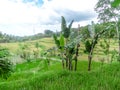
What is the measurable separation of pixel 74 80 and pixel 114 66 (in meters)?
1.27

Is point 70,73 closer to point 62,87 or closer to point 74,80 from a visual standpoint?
point 74,80

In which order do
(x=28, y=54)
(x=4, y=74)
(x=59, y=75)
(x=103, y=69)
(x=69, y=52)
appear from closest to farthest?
(x=4, y=74)
(x=59, y=75)
(x=103, y=69)
(x=69, y=52)
(x=28, y=54)

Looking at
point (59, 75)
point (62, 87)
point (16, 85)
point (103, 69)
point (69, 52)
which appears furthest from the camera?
point (69, 52)

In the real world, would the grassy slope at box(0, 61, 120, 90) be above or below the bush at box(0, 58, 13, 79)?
below

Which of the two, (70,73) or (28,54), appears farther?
(28,54)

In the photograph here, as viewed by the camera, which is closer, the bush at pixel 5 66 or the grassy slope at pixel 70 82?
the bush at pixel 5 66

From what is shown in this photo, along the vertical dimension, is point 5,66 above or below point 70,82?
above

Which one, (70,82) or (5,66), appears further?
(70,82)

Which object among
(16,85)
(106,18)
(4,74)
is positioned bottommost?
(16,85)

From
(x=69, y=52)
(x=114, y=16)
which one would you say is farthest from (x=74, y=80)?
(x=114, y=16)

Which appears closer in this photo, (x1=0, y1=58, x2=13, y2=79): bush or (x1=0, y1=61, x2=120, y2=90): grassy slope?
(x1=0, y1=58, x2=13, y2=79): bush

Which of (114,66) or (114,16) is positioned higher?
(114,16)

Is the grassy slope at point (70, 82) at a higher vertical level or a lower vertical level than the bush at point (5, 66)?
lower

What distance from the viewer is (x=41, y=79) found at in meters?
4.34
